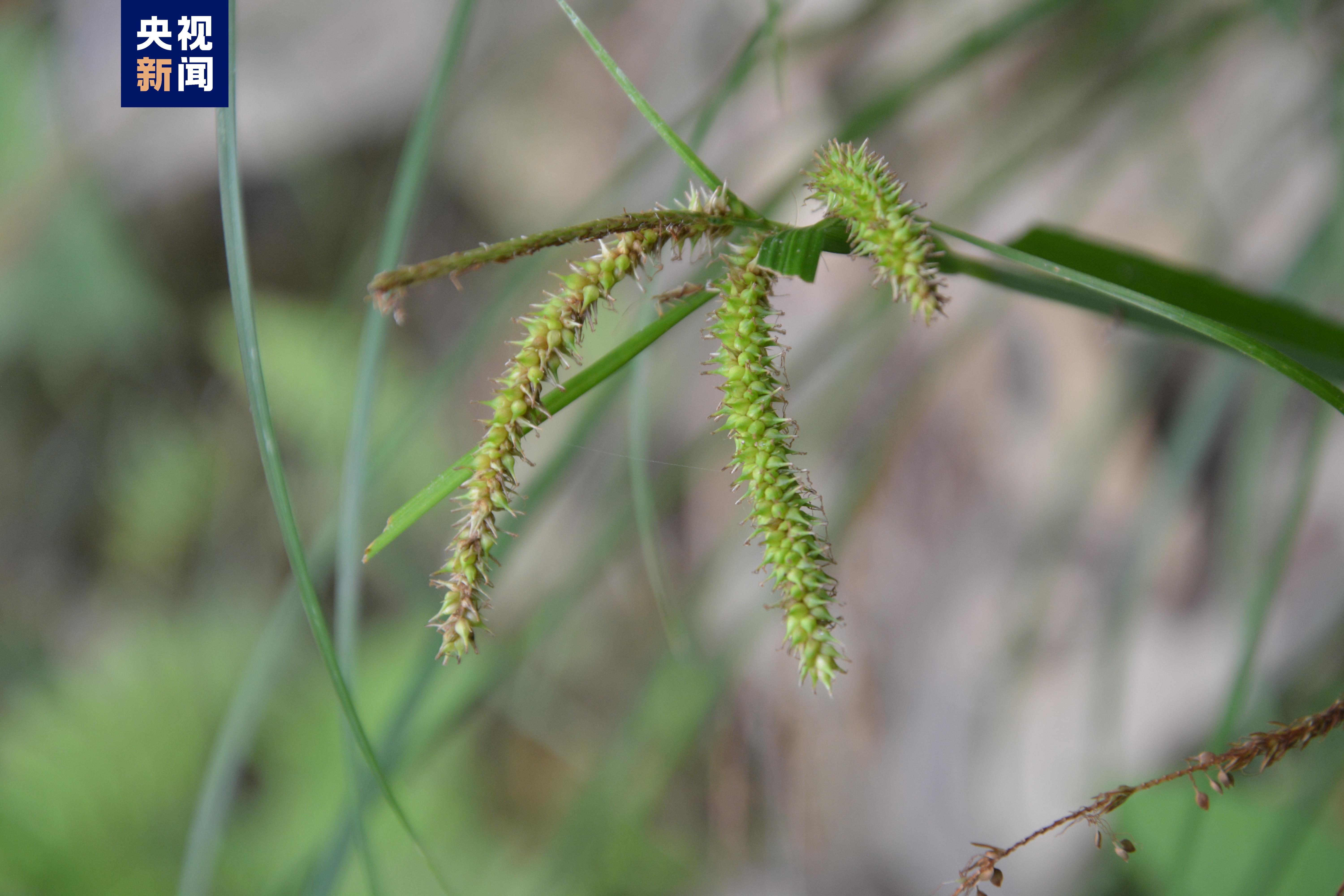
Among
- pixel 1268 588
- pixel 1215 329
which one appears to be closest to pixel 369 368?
pixel 1215 329

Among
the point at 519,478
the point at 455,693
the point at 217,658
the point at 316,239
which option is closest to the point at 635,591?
Answer: the point at 519,478

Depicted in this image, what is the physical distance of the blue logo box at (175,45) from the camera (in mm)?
1524

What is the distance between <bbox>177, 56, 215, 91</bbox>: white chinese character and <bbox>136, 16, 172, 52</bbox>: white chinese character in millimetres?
34

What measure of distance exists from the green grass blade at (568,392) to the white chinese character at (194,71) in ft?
5.01

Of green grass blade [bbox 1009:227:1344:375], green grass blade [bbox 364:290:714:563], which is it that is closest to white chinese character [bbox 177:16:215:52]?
green grass blade [bbox 364:290:714:563]

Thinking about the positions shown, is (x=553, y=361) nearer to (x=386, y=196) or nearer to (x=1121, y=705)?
(x=1121, y=705)

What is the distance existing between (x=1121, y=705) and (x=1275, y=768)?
329 millimetres

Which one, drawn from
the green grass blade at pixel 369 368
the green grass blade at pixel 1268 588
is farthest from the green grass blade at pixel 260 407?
the green grass blade at pixel 1268 588

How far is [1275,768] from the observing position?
157cm

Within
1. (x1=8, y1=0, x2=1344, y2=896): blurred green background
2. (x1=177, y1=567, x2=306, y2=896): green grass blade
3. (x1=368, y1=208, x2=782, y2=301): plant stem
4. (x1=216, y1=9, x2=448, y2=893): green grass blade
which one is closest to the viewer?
(x1=368, y1=208, x2=782, y2=301): plant stem

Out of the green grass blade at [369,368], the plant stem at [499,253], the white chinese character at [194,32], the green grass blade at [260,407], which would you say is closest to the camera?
the plant stem at [499,253]

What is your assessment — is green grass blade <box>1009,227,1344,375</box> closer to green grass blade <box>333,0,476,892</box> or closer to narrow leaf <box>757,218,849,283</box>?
narrow leaf <box>757,218,849,283</box>

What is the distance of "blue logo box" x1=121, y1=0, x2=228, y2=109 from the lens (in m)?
1.52

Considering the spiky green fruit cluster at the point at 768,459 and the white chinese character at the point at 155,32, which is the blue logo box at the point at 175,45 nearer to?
the white chinese character at the point at 155,32
